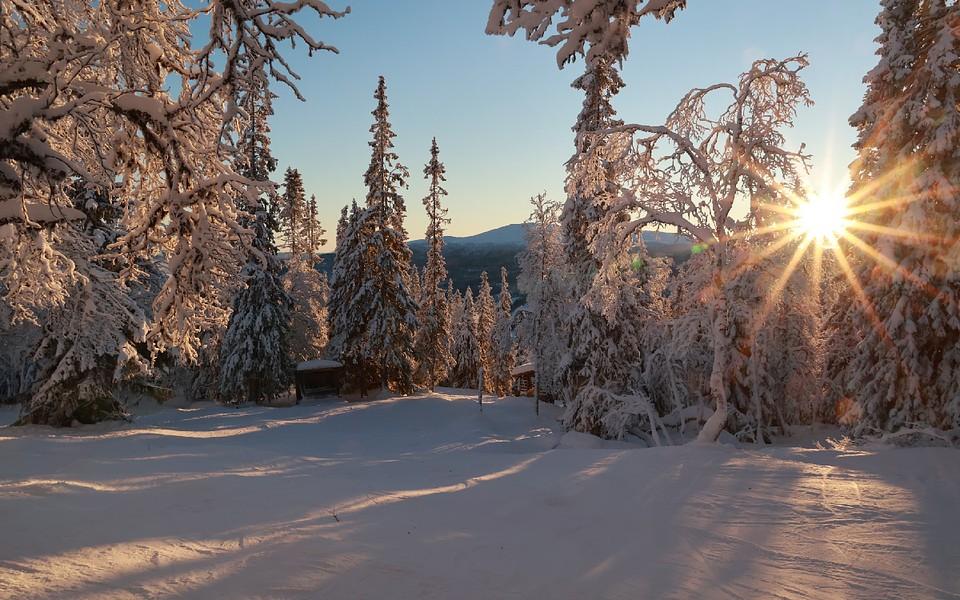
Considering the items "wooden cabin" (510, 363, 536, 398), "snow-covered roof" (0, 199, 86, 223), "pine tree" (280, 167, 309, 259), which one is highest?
"pine tree" (280, 167, 309, 259)

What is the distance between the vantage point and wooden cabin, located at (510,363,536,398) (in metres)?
40.4

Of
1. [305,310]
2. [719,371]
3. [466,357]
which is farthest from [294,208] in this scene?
[719,371]

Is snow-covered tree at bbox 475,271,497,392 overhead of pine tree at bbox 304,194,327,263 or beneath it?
beneath

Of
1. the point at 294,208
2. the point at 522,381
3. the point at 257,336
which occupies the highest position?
the point at 294,208

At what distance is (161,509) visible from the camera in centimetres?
660

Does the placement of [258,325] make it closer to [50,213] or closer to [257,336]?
[257,336]

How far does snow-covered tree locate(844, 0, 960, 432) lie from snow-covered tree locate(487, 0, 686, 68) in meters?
12.8

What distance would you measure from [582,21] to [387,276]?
2676 centimetres

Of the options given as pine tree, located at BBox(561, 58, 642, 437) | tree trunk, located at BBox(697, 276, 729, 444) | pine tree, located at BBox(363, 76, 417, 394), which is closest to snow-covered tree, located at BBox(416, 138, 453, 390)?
pine tree, located at BBox(363, 76, 417, 394)

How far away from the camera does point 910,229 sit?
13.1 m

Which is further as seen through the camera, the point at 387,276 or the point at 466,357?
the point at 466,357

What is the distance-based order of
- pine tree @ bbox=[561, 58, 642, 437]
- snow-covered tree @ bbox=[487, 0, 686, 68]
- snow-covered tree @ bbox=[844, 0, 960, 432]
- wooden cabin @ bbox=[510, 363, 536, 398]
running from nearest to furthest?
1. snow-covered tree @ bbox=[487, 0, 686, 68]
2. snow-covered tree @ bbox=[844, 0, 960, 432]
3. pine tree @ bbox=[561, 58, 642, 437]
4. wooden cabin @ bbox=[510, 363, 536, 398]

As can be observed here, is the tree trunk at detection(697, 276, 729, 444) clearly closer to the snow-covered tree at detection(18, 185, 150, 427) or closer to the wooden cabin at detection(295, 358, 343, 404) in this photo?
the snow-covered tree at detection(18, 185, 150, 427)

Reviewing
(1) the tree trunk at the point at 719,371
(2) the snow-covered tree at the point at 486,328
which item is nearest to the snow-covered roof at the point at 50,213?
(1) the tree trunk at the point at 719,371
